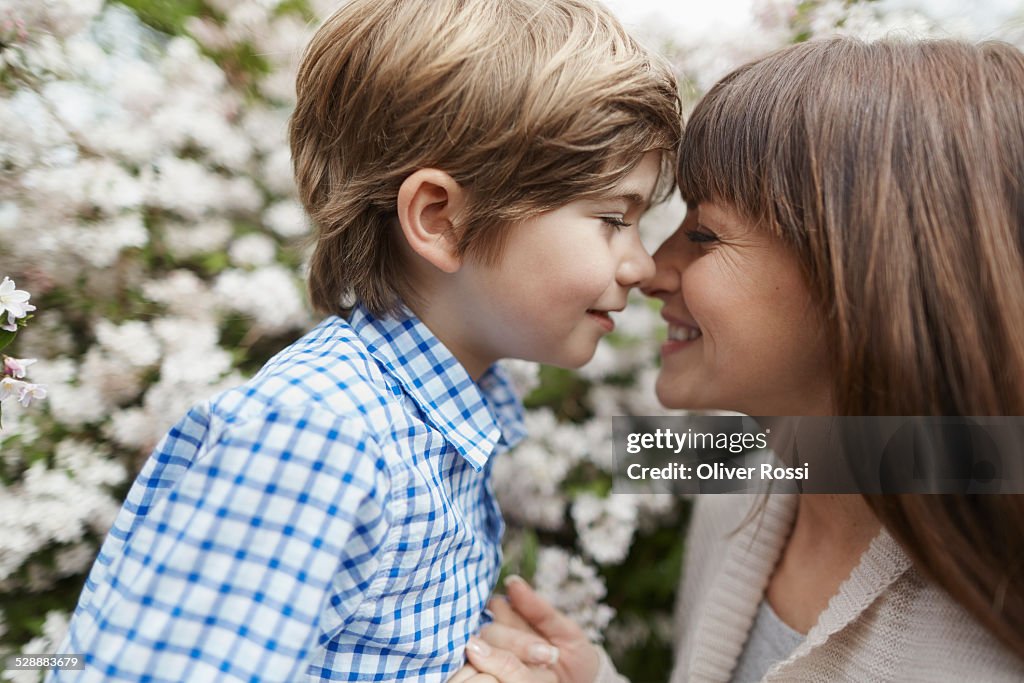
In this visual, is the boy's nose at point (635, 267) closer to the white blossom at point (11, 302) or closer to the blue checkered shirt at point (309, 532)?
the blue checkered shirt at point (309, 532)

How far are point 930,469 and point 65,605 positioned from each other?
4.62 feet

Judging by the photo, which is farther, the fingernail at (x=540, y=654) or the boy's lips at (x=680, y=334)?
the boy's lips at (x=680, y=334)

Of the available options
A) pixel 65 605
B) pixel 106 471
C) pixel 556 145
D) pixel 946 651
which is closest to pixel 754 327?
pixel 556 145

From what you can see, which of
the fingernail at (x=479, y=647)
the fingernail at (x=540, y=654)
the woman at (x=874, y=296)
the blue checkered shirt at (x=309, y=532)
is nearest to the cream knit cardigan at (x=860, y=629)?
the woman at (x=874, y=296)

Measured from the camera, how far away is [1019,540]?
984 millimetres

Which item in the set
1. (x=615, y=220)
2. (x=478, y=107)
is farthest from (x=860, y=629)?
(x=478, y=107)

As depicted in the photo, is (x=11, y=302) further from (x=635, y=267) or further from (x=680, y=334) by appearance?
(x=680, y=334)

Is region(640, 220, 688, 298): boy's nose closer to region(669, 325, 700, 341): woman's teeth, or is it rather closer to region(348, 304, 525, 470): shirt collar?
region(669, 325, 700, 341): woman's teeth

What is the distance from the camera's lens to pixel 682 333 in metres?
1.35

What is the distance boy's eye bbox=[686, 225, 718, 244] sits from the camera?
1.17 m

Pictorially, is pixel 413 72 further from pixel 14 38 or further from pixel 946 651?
pixel 946 651

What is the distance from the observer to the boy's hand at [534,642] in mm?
1130

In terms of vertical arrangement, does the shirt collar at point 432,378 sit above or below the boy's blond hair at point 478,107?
below

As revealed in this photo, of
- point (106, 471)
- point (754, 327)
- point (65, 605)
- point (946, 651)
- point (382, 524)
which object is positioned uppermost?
point (754, 327)
